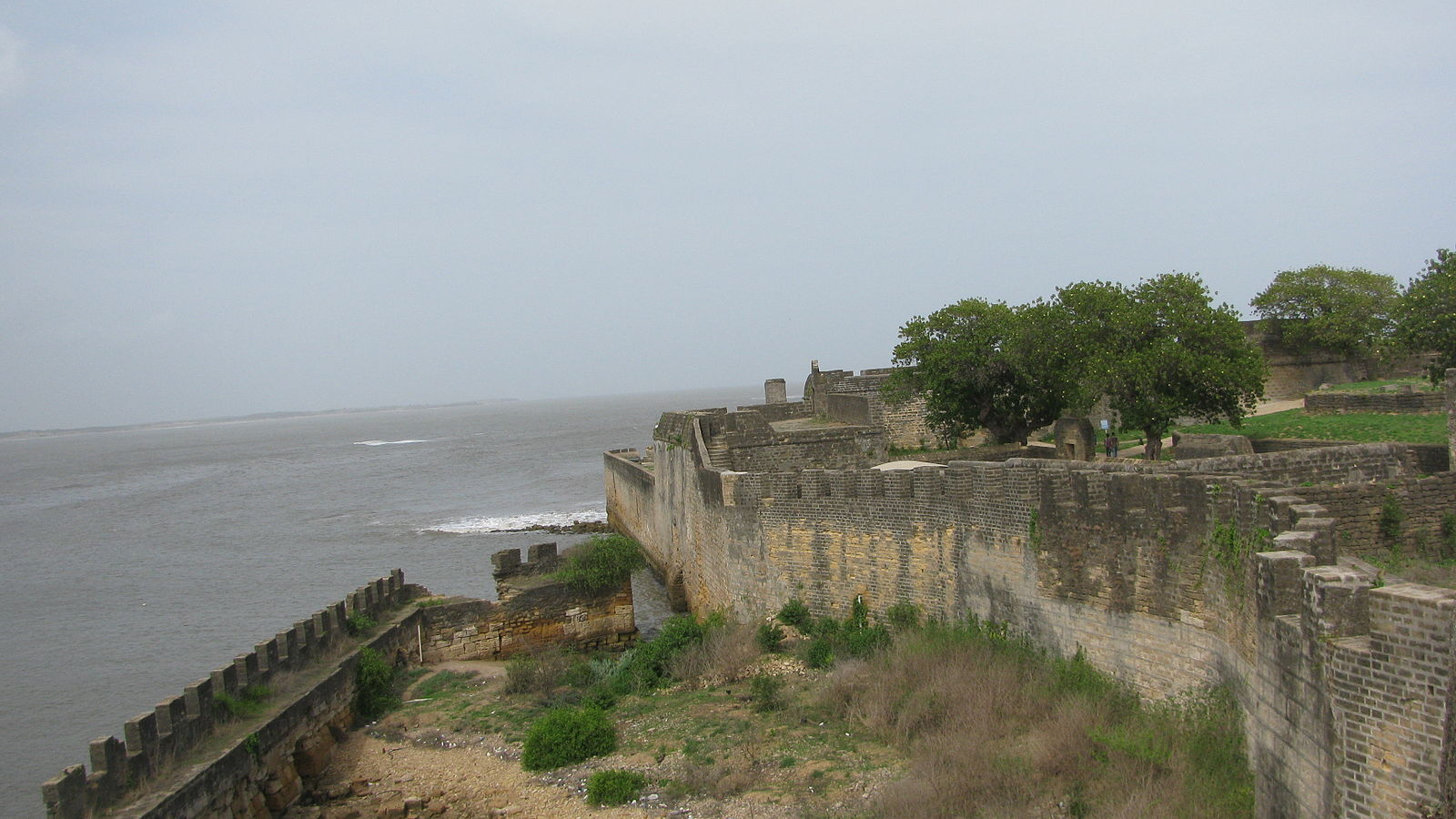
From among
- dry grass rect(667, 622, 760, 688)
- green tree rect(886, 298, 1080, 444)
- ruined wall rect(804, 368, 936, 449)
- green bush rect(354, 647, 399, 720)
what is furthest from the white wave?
dry grass rect(667, 622, 760, 688)

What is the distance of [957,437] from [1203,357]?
8.33 meters

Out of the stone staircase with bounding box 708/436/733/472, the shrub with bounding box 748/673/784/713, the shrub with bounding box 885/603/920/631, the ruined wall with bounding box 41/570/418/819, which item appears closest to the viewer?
the ruined wall with bounding box 41/570/418/819

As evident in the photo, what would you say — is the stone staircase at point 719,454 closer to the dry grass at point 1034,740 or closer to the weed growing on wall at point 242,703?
the dry grass at point 1034,740

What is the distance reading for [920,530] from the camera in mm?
13891

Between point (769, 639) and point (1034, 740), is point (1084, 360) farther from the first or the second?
point (1034, 740)

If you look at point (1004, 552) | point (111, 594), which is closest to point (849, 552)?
point (1004, 552)

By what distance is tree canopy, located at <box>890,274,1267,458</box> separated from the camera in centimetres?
1906

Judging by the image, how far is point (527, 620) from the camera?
19.2 metres

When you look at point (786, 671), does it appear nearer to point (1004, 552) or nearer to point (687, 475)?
point (1004, 552)

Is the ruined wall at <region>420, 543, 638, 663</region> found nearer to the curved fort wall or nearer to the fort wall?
the curved fort wall

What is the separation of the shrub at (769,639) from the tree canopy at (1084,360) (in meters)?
9.36

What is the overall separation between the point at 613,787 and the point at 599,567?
28.0 ft

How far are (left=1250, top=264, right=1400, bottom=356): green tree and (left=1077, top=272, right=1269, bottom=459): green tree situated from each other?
39.9 feet

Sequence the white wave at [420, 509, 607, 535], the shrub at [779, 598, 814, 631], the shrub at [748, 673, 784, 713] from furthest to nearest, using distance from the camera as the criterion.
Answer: the white wave at [420, 509, 607, 535], the shrub at [779, 598, 814, 631], the shrub at [748, 673, 784, 713]
